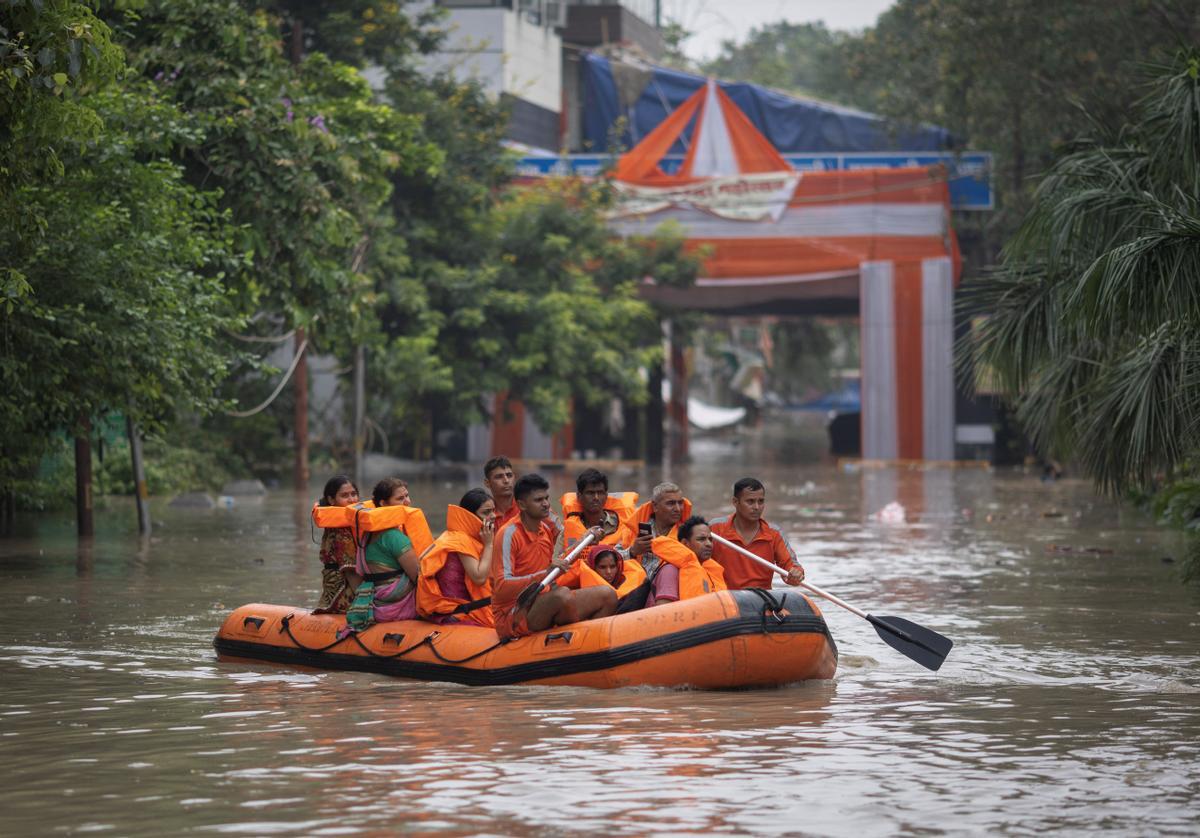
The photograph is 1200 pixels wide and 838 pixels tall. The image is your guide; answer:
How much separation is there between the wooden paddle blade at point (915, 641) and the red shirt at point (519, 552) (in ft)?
6.76

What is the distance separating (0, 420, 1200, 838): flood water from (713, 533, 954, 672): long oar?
0.22 m

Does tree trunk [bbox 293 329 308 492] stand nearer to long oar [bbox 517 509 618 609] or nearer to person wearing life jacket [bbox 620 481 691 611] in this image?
person wearing life jacket [bbox 620 481 691 611]

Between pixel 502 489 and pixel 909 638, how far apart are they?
8.84ft

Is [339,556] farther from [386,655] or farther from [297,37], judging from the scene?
[297,37]

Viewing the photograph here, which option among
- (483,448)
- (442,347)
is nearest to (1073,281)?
(442,347)

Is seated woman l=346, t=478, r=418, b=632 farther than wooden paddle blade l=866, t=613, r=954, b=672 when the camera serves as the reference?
Yes

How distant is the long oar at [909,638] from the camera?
1135cm

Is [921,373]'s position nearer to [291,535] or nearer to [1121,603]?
[291,535]

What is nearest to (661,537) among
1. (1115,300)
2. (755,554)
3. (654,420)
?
(755,554)

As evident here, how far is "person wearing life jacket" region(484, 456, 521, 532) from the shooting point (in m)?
11.6

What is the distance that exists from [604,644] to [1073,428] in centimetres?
759

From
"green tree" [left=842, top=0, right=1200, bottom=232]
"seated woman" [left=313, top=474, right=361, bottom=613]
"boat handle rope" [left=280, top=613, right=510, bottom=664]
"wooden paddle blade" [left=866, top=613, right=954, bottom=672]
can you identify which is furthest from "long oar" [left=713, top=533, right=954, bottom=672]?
"green tree" [left=842, top=0, right=1200, bottom=232]

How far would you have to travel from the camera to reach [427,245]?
Result: 117ft

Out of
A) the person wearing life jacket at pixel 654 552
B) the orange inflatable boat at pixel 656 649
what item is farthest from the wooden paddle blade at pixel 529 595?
the person wearing life jacket at pixel 654 552
